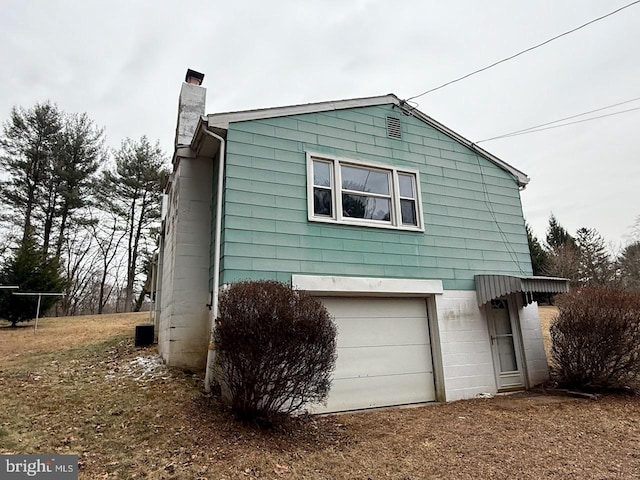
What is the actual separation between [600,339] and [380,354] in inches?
157

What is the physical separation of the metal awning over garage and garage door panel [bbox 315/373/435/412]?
209 centimetres

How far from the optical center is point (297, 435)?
A: 4516 millimetres

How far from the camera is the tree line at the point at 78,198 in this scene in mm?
18547

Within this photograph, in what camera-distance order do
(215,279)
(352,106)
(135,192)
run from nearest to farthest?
(215,279) → (352,106) → (135,192)

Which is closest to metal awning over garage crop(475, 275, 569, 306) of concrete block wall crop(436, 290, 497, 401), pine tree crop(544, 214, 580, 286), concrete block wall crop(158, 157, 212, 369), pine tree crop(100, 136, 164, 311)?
concrete block wall crop(436, 290, 497, 401)

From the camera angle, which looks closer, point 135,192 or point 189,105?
point 189,105

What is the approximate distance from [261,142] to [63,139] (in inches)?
745

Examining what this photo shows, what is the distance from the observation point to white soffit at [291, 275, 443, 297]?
6023 mm

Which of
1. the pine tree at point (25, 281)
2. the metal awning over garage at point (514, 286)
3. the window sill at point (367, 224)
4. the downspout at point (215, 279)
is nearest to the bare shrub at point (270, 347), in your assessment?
the downspout at point (215, 279)

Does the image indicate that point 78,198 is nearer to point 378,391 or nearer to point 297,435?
point 378,391

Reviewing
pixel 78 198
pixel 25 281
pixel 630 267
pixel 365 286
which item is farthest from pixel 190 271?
pixel 630 267

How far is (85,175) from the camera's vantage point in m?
20.4

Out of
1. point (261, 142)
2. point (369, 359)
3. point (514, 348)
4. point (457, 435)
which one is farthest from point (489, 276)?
point (261, 142)

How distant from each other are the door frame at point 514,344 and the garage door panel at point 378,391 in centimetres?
161
